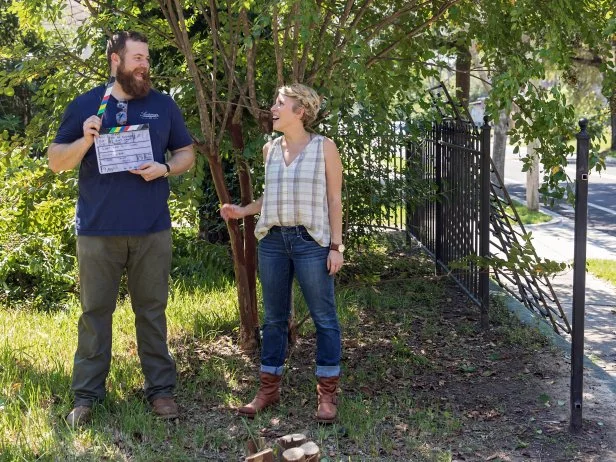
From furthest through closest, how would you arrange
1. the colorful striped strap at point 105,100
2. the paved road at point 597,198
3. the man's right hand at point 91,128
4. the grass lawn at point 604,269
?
the paved road at point 597,198
the grass lawn at point 604,269
the colorful striped strap at point 105,100
the man's right hand at point 91,128

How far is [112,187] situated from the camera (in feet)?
14.0

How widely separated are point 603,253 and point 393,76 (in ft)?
22.1

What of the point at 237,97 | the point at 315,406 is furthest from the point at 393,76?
the point at 315,406

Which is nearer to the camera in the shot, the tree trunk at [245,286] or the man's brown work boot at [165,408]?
the man's brown work boot at [165,408]

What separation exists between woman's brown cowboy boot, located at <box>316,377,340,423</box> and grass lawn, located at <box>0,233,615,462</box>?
54mm

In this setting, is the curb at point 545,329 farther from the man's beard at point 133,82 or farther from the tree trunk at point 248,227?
the man's beard at point 133,82

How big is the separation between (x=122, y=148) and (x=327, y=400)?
166 centimetres

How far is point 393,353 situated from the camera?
5848 millimetres

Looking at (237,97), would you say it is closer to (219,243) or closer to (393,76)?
(393,76)

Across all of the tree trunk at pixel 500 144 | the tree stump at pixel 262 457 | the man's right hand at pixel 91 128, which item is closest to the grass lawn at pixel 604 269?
the tree trunk at pixel 500 144

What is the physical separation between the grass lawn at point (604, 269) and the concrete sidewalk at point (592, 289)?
0.27 feet

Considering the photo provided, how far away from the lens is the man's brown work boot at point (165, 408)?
453 centimetres

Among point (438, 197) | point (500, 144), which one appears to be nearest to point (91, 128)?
point (438, 197)

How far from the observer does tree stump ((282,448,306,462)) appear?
2.82 metres
